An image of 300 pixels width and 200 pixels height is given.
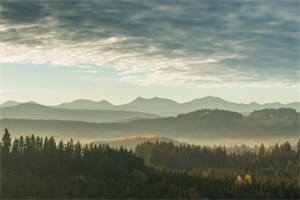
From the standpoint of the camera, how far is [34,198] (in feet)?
637

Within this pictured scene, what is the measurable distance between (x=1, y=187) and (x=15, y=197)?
34.9 ft

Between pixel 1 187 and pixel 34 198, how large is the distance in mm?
16220

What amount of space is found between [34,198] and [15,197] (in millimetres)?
7596

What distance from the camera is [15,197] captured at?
192 meters

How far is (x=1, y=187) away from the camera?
199 m
